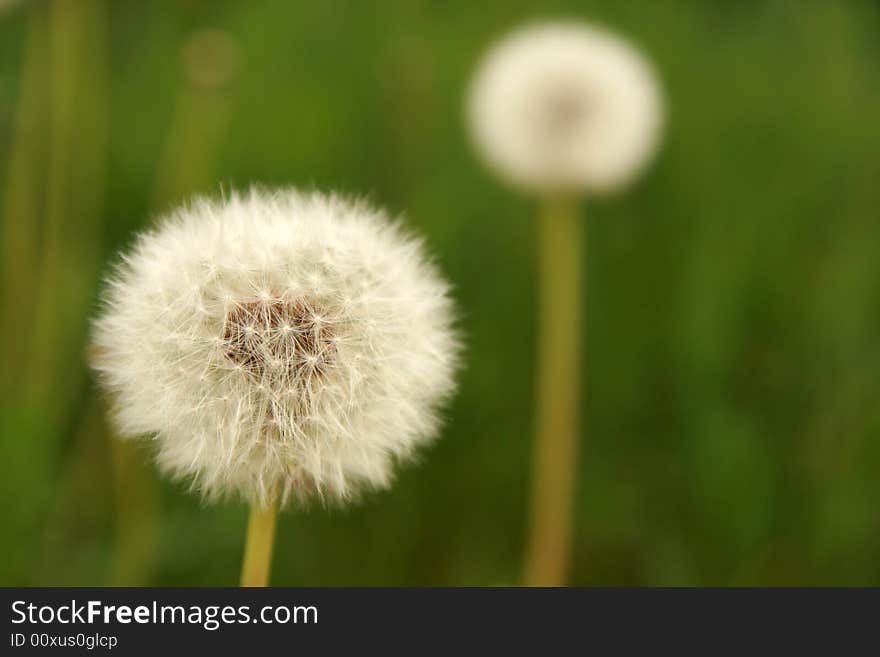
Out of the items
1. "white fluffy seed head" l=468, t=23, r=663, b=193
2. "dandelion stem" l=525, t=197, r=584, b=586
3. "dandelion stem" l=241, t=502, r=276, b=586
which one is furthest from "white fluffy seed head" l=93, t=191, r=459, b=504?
"white fluffy seed head" l=468, t=23, r=663, b=193

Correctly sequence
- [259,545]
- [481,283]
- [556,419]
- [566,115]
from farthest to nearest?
[481,283], [566,115], [556,419], [259,545]

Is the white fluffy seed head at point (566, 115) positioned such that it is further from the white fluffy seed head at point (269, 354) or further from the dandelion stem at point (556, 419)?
the white fluffy seed head at point (269, 354)

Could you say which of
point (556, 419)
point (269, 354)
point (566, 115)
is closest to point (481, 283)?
point (566, 115)

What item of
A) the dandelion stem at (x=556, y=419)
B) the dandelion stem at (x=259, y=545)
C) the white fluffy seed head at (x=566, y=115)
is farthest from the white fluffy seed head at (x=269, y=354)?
the white fluffy seed head at (x=566, y=115)

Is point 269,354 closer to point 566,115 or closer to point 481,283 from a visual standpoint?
point 566,115

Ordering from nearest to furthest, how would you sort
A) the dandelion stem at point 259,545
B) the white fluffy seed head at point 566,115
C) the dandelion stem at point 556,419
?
the dandelion stem at point 259,545
the dandelion stem at point 556,419
the white fluffy seed head at point 566,115

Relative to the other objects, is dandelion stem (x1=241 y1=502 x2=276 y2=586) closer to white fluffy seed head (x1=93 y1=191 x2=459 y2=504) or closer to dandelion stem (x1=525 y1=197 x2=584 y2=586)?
white fluffy seed head (x1=93 y1=191 x2=459 y2=504)
